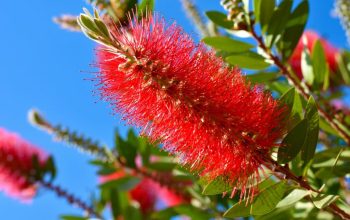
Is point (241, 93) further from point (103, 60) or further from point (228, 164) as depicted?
point (103, 60)

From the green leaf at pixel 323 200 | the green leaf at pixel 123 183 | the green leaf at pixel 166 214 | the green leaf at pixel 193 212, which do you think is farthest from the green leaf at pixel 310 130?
the green leaf at pixel 123 183

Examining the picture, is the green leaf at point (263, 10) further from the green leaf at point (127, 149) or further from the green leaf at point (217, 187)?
the green leaf at point (127, 149)

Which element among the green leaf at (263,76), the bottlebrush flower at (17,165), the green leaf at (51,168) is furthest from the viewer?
the green leaf at (51,168)

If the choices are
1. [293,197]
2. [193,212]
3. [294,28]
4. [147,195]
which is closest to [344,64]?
[294,28]

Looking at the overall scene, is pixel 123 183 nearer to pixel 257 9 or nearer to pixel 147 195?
pixel 147 195

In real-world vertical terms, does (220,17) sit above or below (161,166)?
above

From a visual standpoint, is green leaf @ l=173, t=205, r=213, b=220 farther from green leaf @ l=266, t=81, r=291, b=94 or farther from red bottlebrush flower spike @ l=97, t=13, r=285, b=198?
red bottlebrush flower spike @ l=97, t=13, r=285, b=198
